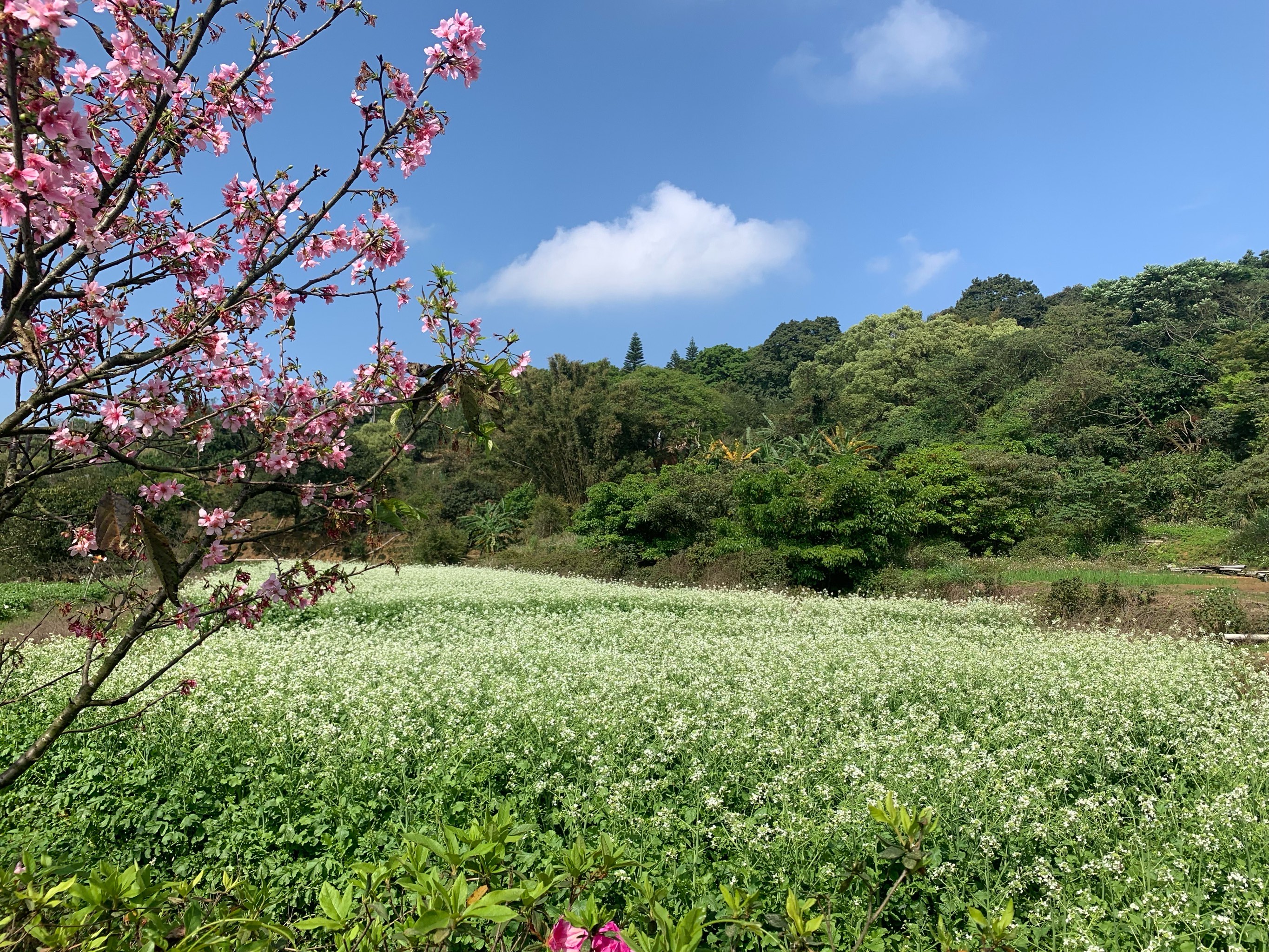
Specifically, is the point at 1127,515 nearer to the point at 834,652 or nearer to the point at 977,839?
the point at 834,652

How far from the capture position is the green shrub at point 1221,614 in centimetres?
947

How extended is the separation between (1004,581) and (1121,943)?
1317 centimetres

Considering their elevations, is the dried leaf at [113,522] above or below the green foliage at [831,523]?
above

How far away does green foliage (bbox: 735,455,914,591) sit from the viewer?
15242 millimetres

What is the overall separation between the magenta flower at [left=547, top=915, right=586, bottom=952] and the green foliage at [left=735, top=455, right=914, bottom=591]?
45.6ft

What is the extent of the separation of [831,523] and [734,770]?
39.9 feet

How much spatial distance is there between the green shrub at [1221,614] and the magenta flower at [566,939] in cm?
1095

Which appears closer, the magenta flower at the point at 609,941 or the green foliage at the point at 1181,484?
the magenta flower at the point at 609,941

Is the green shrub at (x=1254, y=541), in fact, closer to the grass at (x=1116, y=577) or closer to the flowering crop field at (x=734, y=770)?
the grass at (x=1116, y=577)

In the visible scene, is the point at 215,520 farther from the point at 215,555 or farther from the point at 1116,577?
the point at 1116,577

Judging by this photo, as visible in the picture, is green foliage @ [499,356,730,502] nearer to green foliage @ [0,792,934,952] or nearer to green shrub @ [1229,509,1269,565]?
green shrub @ [1229,509,1269,565]

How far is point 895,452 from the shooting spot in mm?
28875

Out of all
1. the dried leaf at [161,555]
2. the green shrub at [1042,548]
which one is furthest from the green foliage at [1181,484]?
the dried leaf at [161,555]

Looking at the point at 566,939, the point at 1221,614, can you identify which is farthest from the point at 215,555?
→ the point at 1221,614
